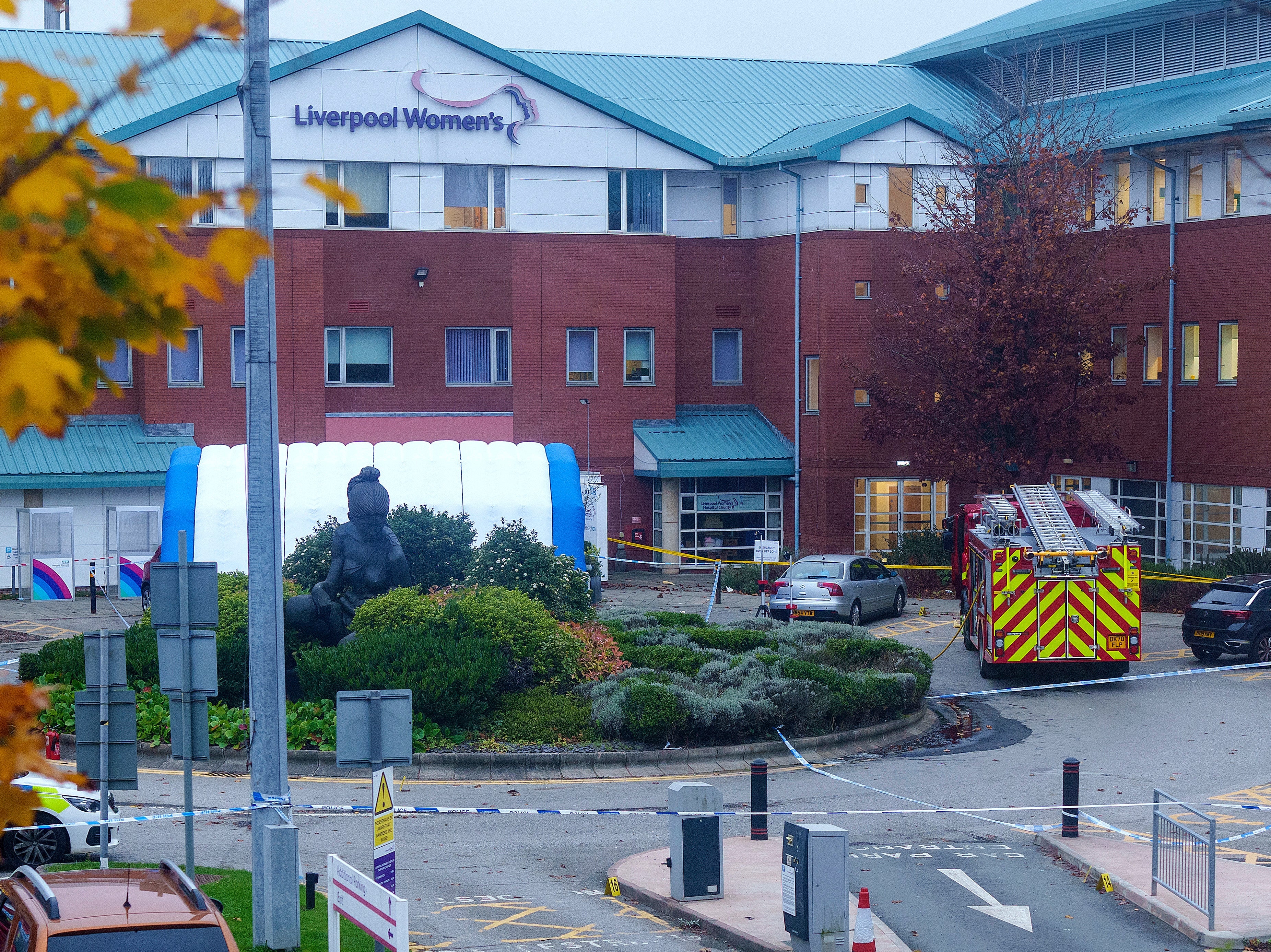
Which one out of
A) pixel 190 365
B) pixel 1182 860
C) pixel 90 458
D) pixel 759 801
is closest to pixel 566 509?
pixel 190 365

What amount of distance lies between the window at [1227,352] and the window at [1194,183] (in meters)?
2.98

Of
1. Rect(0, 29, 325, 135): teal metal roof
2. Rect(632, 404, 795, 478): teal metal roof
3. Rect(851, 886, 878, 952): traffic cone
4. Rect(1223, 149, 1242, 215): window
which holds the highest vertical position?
Rect(0, 29, 325, 135): teal metal roof

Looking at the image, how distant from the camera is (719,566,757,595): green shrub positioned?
3831cm

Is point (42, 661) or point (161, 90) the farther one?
point (161, 90)

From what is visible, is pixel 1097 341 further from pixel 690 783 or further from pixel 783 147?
pixel 690 783

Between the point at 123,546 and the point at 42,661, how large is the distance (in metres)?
15.7

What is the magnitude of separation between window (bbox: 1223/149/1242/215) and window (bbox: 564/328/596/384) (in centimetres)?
1677

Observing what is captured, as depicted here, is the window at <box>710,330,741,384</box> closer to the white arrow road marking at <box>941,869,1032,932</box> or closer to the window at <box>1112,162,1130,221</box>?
the window at <box>1112,162,1130,221</box>

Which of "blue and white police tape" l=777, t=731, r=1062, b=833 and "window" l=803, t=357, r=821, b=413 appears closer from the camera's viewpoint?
"blue and white police tape" l=777, t=731, r=1062, b=833

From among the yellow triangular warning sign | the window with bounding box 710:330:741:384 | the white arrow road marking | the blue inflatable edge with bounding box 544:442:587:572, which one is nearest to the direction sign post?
the yellow triangular warning sign

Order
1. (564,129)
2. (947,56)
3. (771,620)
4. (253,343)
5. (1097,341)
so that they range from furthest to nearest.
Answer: (947,56) < (564,129) < (1097,341) < (771,620) < (253,343)

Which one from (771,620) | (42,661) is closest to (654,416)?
(771,620)

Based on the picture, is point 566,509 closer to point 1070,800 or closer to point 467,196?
point 467,196

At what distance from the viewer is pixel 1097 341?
3588 cm
